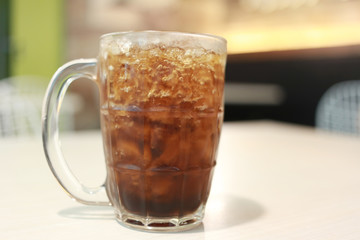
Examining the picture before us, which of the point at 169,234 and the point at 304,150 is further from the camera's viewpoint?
the point at 304,150

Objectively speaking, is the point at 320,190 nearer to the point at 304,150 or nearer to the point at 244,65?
the point at 304,150

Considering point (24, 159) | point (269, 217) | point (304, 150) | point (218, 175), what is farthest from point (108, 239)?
point (304, 150)

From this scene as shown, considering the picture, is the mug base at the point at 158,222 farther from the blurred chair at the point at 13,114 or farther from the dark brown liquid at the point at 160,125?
the blurred chair at the point at 13,114

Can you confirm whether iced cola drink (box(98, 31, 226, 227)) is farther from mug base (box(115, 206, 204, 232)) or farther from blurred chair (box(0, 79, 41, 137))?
blurred chair (box(0, 79, 41, 137))

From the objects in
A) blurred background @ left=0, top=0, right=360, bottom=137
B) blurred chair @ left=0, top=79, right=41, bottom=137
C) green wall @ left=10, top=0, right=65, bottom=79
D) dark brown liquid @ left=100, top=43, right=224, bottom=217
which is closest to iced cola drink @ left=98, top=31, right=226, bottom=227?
dark brown liquid @ left=100, top=43, right=224, bottom=217

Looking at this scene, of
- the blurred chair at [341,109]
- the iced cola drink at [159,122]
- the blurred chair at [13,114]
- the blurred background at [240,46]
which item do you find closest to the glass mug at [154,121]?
the iced cola drink at [159,122]

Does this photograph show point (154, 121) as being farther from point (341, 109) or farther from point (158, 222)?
point (341, 109)
